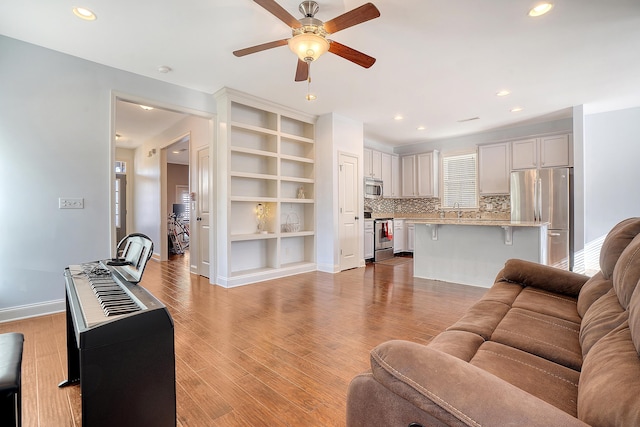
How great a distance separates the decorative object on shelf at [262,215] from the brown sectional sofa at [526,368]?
3.88 metres

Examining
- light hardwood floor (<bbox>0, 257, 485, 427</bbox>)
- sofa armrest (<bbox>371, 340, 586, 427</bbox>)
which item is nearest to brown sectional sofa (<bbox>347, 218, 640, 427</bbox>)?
sofa armrest (<bbox>371, 340, 586, 427</bbox>)

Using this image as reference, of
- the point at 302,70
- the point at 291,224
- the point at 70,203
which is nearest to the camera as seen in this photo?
the point at 302,70

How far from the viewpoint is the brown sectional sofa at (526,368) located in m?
0.66

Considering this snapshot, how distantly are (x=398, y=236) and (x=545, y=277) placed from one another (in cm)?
537

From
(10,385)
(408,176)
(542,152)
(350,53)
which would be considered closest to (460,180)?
(408,176)

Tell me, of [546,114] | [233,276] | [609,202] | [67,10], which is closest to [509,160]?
[546,114]

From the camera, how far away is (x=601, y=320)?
119 centimetres

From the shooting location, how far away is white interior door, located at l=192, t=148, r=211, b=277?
501cm

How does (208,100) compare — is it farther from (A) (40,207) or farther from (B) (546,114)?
(B) (546,114)

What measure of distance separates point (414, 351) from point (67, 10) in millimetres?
3686

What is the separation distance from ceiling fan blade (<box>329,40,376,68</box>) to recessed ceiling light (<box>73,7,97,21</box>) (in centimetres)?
211

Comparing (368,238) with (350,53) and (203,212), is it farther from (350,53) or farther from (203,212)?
(350,53)

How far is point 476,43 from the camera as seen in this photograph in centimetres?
309

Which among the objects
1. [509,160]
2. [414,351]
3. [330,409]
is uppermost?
[509,160]
